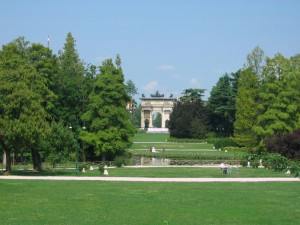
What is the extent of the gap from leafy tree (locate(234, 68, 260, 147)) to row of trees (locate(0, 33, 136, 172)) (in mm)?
17030

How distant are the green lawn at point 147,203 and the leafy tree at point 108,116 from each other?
21.6 m

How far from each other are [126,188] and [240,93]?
42349mm

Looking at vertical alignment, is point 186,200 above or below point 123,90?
below

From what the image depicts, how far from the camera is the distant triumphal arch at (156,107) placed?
14800 cm

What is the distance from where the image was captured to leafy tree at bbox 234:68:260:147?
6244cm

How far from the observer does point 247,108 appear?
62.7m

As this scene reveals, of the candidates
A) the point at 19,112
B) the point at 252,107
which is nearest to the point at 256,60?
the point at 252,107

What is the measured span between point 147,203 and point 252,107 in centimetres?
4481

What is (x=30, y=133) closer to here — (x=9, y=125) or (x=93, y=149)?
(x=9, y=125)

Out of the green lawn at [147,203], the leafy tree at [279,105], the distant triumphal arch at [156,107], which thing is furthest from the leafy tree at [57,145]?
the distant triumphal arch at [156,107]

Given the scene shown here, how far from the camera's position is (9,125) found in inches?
1264

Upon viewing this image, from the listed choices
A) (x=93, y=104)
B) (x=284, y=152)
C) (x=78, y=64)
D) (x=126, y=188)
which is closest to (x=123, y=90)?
(x=93, y=104)

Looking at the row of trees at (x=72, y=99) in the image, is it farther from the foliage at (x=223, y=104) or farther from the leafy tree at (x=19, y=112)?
the foliage at (x=223, y=104)

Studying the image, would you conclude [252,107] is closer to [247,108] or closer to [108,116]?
[247,108]
